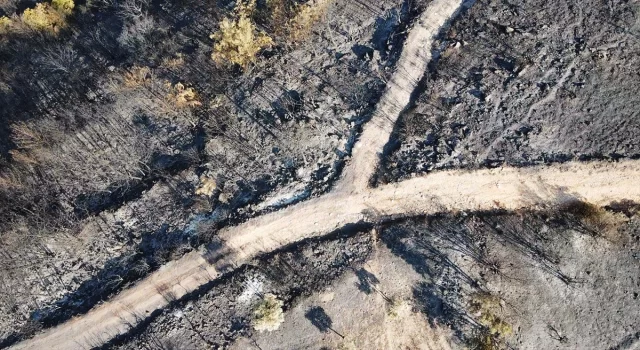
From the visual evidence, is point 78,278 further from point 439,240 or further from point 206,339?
point 439,240

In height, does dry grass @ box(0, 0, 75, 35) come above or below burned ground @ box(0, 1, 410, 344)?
above

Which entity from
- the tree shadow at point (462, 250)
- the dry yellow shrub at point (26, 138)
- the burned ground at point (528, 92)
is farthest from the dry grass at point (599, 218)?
the dry yellow shrub at point (26, 138)

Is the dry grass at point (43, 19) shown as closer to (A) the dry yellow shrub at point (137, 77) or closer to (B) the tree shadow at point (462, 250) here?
(A) the dry yellow shrub at point (137, 77)

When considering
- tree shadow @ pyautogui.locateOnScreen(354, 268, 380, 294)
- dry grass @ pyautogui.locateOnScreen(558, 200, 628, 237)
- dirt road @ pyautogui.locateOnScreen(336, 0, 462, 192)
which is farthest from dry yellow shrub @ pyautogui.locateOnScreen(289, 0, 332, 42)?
dry grass @ pyautogui.locateOnScreen(558, 200, 628, 237)

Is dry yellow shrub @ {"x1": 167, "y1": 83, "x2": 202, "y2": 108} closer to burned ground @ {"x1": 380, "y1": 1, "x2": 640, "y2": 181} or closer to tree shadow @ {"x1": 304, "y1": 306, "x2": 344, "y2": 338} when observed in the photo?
burned ground @ {"x1": 380, "y1": 1, "x2": 640, "y2": 181}

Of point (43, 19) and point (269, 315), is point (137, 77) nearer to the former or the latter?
point (43, 19)

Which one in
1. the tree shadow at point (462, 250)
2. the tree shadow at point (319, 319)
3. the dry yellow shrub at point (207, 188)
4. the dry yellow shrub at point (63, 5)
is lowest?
the tree shadow at point (319, 319)

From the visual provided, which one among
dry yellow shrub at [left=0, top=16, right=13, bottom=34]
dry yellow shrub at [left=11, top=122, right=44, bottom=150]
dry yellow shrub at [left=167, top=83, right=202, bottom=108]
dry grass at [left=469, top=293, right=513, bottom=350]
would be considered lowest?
dry grass at [left=469, top=293, right=513, bottom=350]
